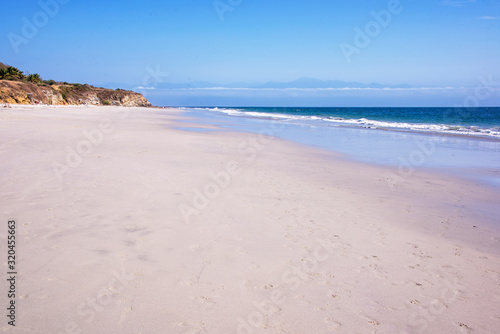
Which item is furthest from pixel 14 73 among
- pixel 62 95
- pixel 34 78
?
pixel 62 95

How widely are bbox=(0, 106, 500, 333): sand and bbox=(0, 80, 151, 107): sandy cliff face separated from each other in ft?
136

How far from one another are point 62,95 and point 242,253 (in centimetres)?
6194

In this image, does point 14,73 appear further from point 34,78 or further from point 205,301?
point 205,301

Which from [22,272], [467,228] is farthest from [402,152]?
[22,272]

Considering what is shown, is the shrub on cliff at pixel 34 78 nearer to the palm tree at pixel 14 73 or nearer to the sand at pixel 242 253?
the palm tree at pixel 14 73

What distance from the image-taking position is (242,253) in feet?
14.0

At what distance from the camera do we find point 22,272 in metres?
3.51

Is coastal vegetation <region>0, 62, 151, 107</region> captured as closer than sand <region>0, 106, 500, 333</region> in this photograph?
No

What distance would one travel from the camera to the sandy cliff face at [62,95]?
40.4 meters

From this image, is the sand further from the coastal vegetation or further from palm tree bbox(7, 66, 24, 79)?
palm tree bbox(7, 66, 24, 79)

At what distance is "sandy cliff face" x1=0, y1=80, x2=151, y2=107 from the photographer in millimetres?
40375

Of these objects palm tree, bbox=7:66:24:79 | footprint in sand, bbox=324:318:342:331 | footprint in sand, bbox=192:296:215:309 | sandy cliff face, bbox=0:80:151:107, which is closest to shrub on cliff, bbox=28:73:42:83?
palm tree, bbox=7:66:24:79

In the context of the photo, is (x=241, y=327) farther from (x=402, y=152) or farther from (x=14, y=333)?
(x=402, y=152)

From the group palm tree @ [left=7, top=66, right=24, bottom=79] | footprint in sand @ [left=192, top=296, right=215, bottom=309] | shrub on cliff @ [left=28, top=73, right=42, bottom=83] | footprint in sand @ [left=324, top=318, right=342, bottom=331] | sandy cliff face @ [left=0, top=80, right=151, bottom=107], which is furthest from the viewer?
shrub on cliff @ [left=28, top=73, right=42, bottom=83]
